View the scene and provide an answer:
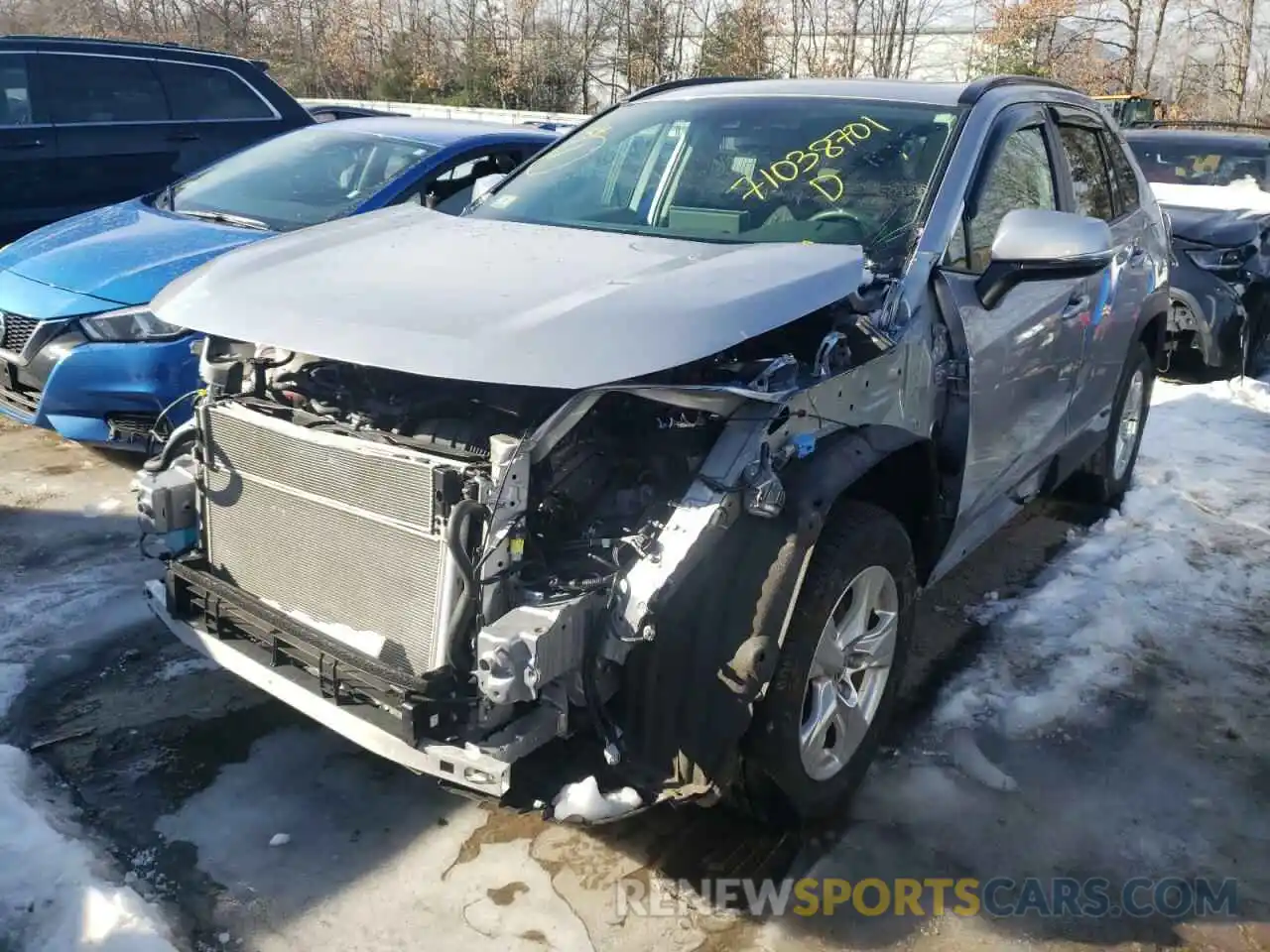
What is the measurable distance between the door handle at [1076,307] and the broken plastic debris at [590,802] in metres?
2.64

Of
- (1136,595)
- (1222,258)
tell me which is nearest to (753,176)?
(1136,595)

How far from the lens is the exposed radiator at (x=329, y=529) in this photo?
2.48 m

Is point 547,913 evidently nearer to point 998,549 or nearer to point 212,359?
point 212,359

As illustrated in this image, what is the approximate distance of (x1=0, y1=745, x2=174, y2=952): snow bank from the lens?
2.45 metres

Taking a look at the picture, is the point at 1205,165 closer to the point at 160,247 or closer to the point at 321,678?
the point at 160,247

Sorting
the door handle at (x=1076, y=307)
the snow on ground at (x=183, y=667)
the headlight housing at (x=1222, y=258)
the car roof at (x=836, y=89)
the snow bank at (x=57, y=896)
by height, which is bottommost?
the snow bank at (x=57, y=896)

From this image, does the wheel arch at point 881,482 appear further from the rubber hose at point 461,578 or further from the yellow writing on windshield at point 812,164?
the yellow writing on windshield at point 812,164

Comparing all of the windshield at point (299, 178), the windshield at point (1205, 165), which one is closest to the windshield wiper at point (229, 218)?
the windshield at point (299, 178)

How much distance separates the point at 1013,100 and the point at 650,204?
138cm

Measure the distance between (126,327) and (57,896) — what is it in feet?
9.37

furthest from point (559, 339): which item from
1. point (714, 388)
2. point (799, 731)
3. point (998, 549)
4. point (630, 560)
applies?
point (998, 549)

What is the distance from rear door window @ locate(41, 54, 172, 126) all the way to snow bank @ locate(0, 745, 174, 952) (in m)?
6.02

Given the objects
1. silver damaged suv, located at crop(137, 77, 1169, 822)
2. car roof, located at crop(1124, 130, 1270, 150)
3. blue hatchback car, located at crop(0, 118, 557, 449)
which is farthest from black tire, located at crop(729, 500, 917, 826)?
car roof, located at crop(1124, 130, 1270, 150)

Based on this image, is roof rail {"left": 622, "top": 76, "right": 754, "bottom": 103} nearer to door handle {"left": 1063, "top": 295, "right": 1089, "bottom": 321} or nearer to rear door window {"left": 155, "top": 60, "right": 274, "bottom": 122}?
door handle {"left": 1063, "top": 295, "right": 1089, "bottom": 321}
